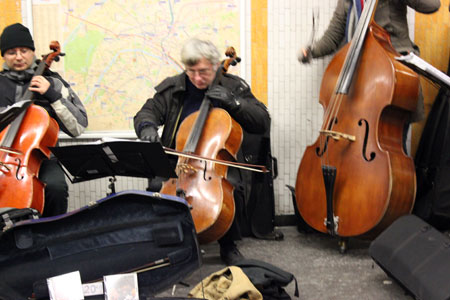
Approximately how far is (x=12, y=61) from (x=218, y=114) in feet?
3.96

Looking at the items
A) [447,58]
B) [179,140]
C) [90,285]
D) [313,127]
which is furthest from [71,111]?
[447,58]

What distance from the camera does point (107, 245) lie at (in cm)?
202

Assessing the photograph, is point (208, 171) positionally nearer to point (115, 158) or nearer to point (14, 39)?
point (115, 158)

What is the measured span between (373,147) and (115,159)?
1246mm

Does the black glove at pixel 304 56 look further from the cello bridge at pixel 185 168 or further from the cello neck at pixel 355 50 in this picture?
the cello bridge at pixel 185 168

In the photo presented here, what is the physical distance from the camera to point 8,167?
7.42 feet

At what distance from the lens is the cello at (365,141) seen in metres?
2.43

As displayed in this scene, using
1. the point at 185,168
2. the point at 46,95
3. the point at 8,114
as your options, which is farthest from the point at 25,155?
the point at 185,168

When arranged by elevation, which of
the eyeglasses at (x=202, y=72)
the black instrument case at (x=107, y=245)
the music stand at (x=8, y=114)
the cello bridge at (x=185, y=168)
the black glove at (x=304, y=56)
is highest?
the black glove at (x=304, y=56)

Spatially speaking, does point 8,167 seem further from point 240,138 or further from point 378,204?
point 378,204

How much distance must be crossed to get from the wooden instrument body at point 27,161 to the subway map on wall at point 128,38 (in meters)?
0.82

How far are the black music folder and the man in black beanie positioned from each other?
2.18 feet

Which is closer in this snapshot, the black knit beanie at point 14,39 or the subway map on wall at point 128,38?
the black knit beanie at point 14,39

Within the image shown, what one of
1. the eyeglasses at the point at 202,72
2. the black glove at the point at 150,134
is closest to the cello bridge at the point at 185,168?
the black glove at the point at 150,134
